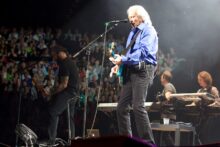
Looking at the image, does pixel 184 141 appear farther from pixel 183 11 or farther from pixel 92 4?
pixel 92 4

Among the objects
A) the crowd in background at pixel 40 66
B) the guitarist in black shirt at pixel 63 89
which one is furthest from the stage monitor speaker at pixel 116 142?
the crowd in background at pixel 40 66

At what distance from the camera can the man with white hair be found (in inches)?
185

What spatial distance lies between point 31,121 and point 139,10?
4.22m

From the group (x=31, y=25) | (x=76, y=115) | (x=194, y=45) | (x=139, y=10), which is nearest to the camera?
(x=139, y=10)

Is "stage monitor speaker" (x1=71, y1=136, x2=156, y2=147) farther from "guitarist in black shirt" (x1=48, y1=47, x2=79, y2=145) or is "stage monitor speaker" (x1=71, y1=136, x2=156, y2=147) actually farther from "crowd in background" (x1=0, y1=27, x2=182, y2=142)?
"crowd in background" (x1=0, y1=27, x2=182, y2=142)

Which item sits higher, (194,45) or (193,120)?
(194,45)

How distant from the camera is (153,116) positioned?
23.1 feet

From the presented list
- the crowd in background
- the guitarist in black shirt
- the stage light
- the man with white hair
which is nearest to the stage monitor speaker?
the man with white hair

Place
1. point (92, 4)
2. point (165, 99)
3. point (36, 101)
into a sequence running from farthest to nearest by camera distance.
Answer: point (92, 4) < point (36, 101) < point (165, 99)

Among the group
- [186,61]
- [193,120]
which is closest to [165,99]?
[193,120]

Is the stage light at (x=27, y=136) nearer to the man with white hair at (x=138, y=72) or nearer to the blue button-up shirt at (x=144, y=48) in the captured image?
the man with white hair at (x=138, y=72)

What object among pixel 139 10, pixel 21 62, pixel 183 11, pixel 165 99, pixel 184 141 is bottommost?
pixel 184 141

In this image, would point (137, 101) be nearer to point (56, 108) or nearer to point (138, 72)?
point (138, 72)

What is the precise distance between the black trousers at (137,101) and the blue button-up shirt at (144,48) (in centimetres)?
13
